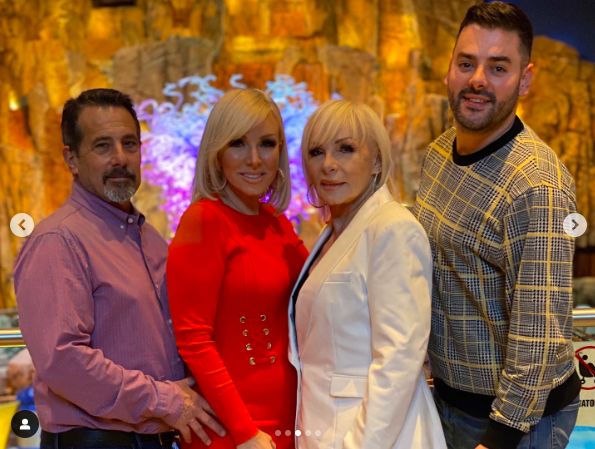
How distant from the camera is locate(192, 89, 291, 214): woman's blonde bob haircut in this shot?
174 centimetres

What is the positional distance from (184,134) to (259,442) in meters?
6.05

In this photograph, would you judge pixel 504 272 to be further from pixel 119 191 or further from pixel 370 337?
pixel 119 191

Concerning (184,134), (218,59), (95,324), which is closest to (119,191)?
(95,324)

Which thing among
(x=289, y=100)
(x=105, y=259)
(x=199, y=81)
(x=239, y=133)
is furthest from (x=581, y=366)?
(x=199, y=81)

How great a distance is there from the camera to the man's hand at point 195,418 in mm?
1650

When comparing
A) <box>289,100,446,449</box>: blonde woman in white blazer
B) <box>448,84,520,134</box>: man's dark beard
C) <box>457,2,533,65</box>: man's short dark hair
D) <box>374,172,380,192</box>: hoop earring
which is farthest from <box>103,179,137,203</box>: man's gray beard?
<box>457,2,533,65</box>: man's short dark hair

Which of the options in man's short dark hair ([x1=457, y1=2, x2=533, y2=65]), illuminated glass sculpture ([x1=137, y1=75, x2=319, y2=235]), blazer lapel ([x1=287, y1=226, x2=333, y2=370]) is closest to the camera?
man's short dark hair ([x1=457, y1=2, x2=533, y2=65])

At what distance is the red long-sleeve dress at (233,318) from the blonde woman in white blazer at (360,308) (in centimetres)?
6

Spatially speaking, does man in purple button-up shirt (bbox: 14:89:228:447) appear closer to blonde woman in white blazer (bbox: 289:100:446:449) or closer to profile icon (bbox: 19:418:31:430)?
blonde woman in white blazer (bbox: 289:100:446:449)

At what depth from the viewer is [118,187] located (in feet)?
5.84

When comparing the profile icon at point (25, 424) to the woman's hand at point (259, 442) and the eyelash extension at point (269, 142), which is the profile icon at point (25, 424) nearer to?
the woman's hand at point (259, 442)

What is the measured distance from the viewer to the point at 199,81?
750 cm

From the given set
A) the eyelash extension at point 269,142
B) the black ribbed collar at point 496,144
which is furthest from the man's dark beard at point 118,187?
the black ribbed collar at point 496,144

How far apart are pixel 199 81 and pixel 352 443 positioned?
6.60 metres
